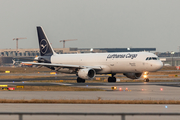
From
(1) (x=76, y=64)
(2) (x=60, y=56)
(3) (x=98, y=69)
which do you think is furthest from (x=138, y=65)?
(2) (x=60, y=56)

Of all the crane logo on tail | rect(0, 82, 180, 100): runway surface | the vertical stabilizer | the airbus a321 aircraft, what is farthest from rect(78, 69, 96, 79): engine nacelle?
rect(0, 82, 180, 100): runway surface

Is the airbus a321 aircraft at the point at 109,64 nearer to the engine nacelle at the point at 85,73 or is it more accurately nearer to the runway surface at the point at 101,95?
the engine nacelle at the point at 85,73

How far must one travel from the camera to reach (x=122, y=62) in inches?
1917

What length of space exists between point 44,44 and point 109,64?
610 inches

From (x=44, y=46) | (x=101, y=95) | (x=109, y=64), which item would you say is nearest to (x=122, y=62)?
(x=109, y=64)

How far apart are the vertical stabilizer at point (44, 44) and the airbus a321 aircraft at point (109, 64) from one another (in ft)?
8.50

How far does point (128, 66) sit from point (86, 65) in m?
8.26

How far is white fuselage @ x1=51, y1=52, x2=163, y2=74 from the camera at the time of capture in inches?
1859

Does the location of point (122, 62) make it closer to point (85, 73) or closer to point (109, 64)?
point (109, 64)

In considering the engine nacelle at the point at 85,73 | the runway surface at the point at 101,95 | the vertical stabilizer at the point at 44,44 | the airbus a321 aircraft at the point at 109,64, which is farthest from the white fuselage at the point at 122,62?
the runway surface at the point at 101,95

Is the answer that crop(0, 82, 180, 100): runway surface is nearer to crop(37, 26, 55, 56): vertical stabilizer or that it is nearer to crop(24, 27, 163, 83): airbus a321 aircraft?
crop(24, 27, 163, 83): airbus a321 aircraft

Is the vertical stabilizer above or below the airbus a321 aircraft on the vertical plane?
above

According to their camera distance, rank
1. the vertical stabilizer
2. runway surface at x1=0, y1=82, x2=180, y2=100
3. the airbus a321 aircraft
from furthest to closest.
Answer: the vertical stabilizer → the airbus a321 aircraft → runway surface at x1=0, y1=82, x2=180, y2=100

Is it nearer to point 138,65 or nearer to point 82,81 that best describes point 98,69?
point 82,81
